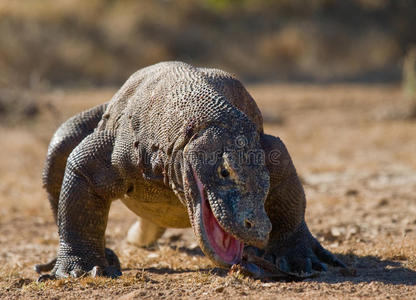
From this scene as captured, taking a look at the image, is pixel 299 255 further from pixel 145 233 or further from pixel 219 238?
pixel 145 233

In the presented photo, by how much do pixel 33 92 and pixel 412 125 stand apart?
7806 mm

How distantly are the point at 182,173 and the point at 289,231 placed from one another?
127 centimetres

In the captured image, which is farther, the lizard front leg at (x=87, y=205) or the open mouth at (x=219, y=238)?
the lizard front leg at (x=87, y=205)

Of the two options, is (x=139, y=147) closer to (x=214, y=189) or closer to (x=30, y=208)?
(x=214, y=189)

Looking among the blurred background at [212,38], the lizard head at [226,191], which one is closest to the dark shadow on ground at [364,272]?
the lizard head at [226,191]

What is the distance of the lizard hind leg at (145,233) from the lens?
5.57 metres

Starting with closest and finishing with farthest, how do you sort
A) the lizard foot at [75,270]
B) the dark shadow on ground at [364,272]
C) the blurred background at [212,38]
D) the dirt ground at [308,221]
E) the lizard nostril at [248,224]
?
1. the lizard nostril at [248,224]
2. the dirt ground at [308,221]
3. the dark shadow on ground at [364,272]
4. the lizard foot at [75,270]
5. the blurred background at [212,38]

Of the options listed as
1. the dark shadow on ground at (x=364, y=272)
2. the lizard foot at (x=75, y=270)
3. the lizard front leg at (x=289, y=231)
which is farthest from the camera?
the lizard front leg at (x=289, y=231)

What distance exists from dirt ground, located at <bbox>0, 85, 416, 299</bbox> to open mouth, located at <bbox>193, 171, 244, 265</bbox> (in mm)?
225

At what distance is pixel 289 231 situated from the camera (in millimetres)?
4543

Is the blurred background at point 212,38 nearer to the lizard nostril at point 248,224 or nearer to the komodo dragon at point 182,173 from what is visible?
the komodo dragon at point 182,173

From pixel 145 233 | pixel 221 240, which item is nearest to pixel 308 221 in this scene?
pixel 145 233

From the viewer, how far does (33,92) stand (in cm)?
1377

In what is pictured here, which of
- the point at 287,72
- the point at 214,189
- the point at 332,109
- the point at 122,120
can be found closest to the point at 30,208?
the point at 122,120
